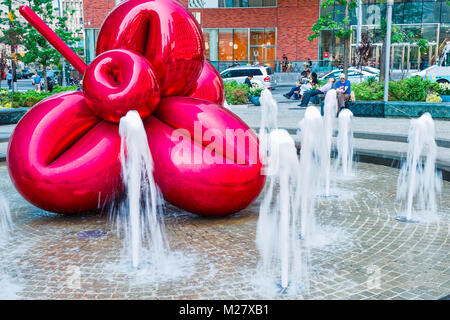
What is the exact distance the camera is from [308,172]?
7.45 meters

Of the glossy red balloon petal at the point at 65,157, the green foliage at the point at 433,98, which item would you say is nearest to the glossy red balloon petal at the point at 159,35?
the glossy red balloon petal at the point at 65,157

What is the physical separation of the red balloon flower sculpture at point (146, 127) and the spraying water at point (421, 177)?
2283mm

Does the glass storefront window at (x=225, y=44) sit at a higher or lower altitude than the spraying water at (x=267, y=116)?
higher

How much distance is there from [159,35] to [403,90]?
1408 cm

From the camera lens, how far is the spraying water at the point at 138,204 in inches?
207

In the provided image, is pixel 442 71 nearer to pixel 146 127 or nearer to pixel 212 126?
pixel 212 126

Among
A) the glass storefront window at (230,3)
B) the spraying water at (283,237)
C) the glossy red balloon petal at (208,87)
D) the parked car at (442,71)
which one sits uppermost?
the glass storefront window at (230,3)

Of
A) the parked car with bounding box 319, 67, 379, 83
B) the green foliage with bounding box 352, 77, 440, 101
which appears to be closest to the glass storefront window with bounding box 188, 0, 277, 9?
the parked car with bounding box 319, 67, 379, 83

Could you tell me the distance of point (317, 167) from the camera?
973cm

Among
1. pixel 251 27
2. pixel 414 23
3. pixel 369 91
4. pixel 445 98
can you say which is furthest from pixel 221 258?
pixel 251 27

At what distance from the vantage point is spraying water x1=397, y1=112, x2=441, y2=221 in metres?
7.04

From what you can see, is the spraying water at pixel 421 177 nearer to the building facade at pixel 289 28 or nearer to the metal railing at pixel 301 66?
the building facade at pixel 289 28

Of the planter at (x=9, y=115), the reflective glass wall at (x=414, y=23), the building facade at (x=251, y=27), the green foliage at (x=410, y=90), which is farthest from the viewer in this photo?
the building facade at (x=251, y=27)
